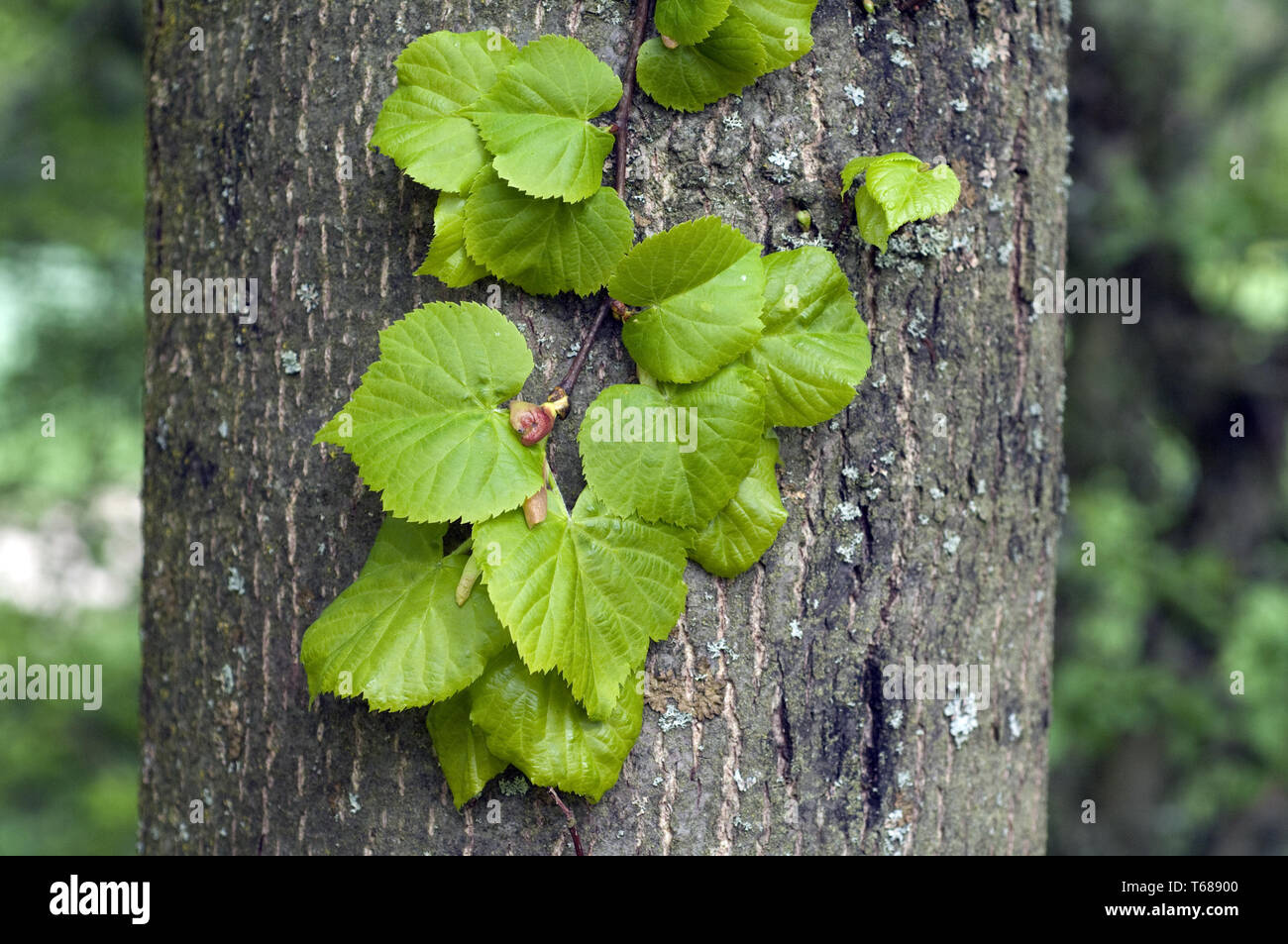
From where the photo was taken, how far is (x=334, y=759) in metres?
1.07

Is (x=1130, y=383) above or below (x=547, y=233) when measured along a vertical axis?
above

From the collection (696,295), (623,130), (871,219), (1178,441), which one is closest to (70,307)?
(623,130)

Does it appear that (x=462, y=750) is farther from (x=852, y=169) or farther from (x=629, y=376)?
(x=852, y=169)

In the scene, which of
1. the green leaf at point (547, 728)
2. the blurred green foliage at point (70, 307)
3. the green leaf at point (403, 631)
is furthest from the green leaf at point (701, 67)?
the blurred green foliage at point (70, 307)

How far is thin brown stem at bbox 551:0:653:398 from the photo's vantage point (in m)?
1.02

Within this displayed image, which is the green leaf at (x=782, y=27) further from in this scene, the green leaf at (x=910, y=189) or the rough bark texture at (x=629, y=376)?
the green leaf at (x=910, y=189)

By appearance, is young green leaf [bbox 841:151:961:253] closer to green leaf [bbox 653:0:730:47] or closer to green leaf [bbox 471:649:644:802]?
green leaf [bbox 653:0:730:47]

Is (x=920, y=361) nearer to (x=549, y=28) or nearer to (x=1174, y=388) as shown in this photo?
(x=549, y=28)

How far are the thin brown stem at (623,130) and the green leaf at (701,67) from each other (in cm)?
1

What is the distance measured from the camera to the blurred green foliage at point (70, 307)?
13.2ft

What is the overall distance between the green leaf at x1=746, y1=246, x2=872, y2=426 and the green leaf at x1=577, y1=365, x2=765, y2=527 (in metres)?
0.05

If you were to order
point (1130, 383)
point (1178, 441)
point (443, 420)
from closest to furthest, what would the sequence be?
point (443, 420), point (1130, 383), point (1178, 441)

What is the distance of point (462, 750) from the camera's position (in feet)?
3.31

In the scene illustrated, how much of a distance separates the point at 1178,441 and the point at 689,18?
4024 mm
